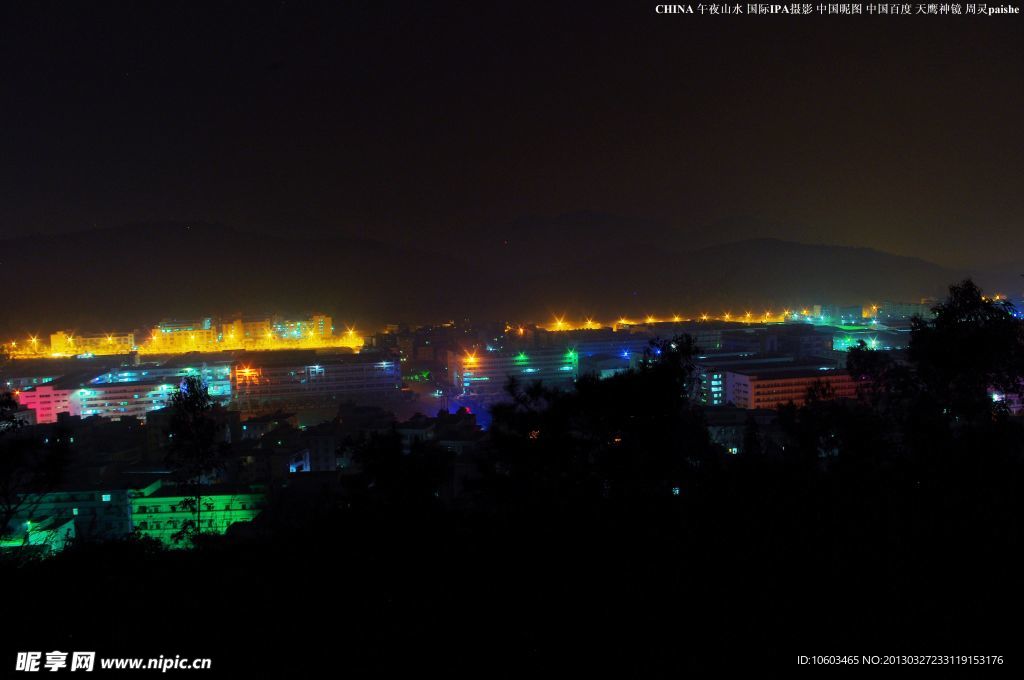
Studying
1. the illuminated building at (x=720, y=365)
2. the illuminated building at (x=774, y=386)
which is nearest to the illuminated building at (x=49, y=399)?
the illuminated building at (x=720, y=365)

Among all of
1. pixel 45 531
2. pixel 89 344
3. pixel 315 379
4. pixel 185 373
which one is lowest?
pixel 45 531

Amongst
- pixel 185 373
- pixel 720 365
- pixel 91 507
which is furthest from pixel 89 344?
pixel 720 365

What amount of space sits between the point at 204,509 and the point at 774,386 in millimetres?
11732

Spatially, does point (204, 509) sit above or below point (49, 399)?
below

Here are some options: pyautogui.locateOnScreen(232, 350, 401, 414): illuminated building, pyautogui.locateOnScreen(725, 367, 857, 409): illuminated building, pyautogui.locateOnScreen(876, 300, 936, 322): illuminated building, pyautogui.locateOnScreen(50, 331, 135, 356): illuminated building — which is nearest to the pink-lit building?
pyautogui.locateOnScreen(232, 350, 401, 414): illuminated building

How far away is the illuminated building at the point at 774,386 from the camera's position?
1413cm

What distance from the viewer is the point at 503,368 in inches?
709

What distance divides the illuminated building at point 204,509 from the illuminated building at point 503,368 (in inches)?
404

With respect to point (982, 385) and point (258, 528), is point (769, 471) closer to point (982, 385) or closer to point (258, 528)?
point (982, 385)

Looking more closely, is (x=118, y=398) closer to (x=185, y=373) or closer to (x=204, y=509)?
(x=185, y=373)

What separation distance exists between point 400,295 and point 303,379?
29.1 metres

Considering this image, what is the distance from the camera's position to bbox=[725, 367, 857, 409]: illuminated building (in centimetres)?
1413

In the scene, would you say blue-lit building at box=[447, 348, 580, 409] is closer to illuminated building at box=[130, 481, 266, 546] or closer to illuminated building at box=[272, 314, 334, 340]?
illuminated building at box=[272, 314, 334, 340]

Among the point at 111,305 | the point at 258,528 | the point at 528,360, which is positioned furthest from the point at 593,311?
the point at 258,528
